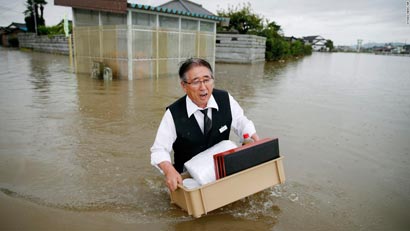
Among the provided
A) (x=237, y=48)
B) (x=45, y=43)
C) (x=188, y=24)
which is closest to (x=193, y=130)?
(x=188, y=24)

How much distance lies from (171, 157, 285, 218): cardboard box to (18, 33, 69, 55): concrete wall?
101 feet

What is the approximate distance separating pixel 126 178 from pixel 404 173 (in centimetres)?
370

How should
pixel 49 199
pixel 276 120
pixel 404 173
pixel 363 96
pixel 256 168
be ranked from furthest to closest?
1. pixel 363 96
2. pixel 276 120
3. pixel 404 173
4. pixel 49 199
5. pixel 256 168

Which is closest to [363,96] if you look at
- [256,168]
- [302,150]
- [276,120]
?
[276,120]

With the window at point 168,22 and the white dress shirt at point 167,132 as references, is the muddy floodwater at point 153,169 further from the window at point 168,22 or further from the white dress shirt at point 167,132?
the window at point 168,22

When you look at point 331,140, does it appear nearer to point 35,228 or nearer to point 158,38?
point 35,228

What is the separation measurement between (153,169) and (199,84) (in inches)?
70.9

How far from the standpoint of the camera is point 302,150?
4707 mm

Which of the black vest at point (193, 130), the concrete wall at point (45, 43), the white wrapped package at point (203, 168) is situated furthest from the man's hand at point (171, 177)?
the concrete wall at point (45, 43)

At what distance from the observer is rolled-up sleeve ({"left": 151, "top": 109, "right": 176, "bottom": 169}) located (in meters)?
2.43

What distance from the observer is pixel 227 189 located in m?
2.35

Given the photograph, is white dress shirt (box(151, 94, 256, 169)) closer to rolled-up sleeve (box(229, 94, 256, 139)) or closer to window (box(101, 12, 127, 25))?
rolled-up sleeve (box(229, 94, 256, 139))

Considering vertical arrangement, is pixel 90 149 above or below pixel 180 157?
below

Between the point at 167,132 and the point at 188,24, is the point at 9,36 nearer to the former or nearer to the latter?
the point at 188,24
